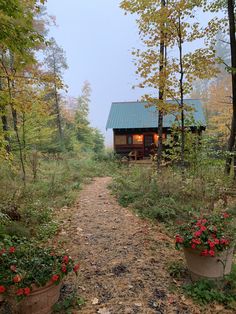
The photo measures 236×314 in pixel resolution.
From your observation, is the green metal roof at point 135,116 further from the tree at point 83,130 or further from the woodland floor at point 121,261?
the woodland floor at point 121,261

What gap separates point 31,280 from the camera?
202 centimetres

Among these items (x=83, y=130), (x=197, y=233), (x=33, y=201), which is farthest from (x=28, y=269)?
(x=83, y=130)

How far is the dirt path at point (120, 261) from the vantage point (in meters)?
2.42

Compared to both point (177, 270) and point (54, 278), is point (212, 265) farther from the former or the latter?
point (54, 278)

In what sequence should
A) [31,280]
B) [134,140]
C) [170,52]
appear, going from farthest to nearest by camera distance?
[134,140] < [170,52] < [31,280]

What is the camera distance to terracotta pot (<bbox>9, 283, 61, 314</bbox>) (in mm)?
2023

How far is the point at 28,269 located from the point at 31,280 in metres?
0.13

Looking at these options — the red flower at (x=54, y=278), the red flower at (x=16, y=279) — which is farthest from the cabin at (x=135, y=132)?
the red flower at (x=16, y=279)

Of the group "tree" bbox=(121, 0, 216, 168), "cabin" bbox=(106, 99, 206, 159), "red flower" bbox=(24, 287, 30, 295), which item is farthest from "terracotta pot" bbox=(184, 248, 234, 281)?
"cabin" bbox=(106, 99, 206, 159)

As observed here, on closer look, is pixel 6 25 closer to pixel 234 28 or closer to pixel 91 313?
pixel 91 313

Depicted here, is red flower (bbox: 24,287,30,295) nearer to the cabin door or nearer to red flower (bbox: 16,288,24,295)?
red flower (bbox: 16,288,24,295)

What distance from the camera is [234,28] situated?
6.96 meters

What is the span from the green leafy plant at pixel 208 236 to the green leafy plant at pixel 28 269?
1468 mm

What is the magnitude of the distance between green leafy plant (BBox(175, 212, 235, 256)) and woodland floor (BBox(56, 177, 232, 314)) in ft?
1.91
